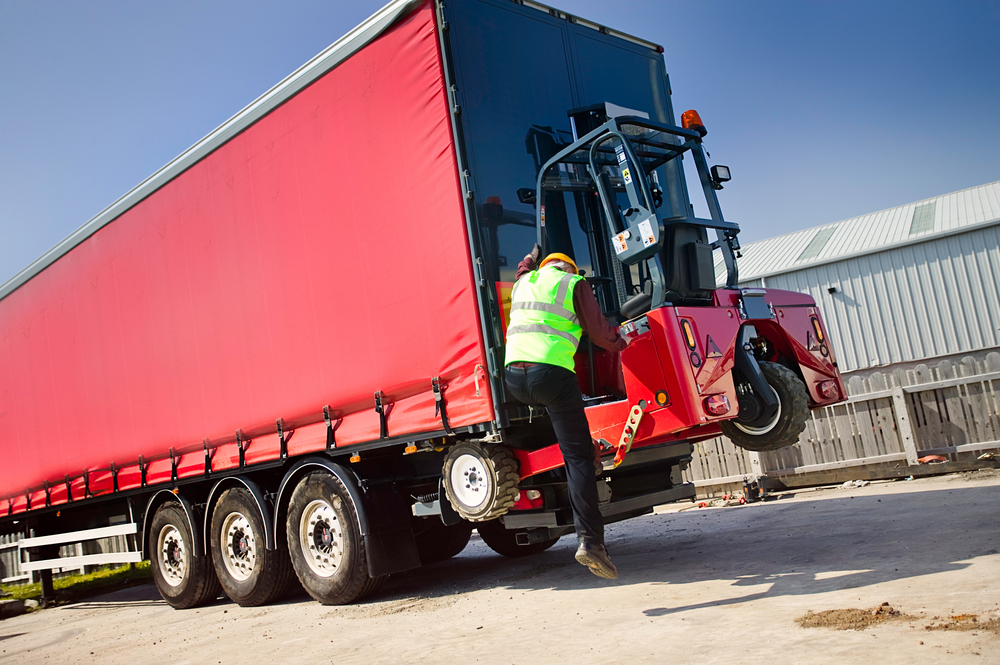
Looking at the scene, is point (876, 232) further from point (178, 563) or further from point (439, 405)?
point (178, 563)

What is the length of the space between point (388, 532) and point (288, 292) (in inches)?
86.7

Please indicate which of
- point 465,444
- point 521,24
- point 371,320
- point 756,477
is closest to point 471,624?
point 465,444

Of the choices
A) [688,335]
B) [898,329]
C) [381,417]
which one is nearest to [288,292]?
[381,417]

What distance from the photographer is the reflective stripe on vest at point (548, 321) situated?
15.2 ft

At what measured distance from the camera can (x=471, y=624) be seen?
189 inches

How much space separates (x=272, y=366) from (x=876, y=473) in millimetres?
7569

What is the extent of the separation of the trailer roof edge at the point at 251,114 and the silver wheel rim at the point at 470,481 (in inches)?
→ 127

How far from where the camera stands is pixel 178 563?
317 inches

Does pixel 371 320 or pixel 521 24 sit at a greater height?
pixel 521 24

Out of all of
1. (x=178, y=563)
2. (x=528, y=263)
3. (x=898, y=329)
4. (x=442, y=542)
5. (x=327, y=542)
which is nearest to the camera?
(x=528, y=263)

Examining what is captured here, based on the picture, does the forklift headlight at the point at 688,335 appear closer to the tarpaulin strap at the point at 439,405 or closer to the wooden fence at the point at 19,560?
the tarpaulin strap at the point at 439,405

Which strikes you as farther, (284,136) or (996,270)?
(996,270)

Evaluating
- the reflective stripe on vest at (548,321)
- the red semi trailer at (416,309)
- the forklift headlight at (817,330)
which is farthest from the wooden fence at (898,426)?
the reflective stripe on vest at (548,321)

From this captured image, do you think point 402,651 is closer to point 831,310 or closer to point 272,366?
point 272,366
